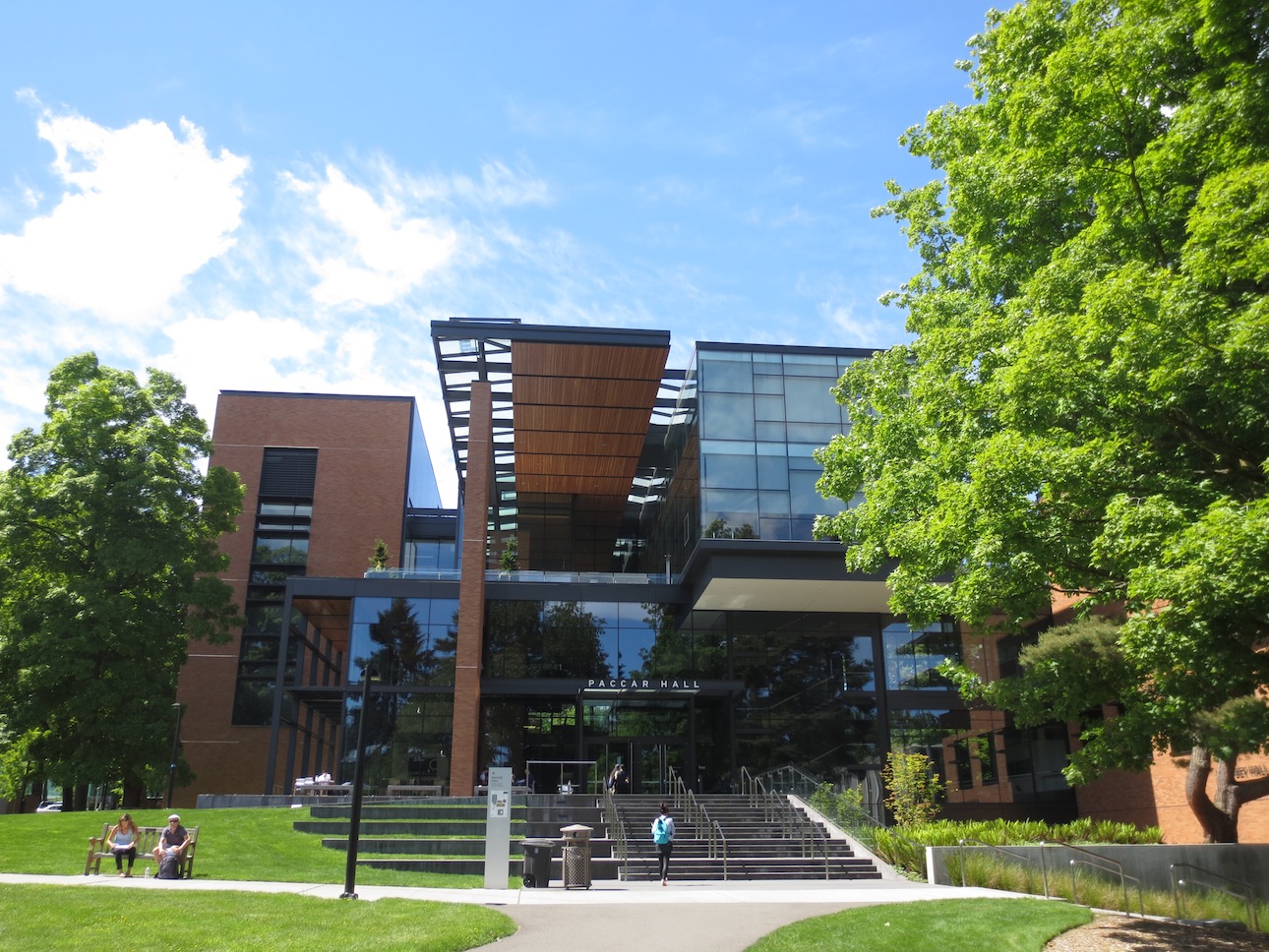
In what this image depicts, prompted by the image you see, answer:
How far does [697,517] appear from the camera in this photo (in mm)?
32062

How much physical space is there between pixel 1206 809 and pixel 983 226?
14586 millimetres

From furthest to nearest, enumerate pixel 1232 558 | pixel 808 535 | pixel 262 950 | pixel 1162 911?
pixel 808 535
pixel 1162 911
pixel 262 950
pixel 1232 558

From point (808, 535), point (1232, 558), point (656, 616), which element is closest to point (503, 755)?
point (656, 616)

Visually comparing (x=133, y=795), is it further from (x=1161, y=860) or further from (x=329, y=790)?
(x=1161, y=860)

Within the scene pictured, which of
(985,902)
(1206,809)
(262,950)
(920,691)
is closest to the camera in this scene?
(262,950)

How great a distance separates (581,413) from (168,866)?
22.9 m

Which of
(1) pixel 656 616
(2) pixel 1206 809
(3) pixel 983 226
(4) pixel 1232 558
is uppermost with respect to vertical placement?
(3) pixel 983 226

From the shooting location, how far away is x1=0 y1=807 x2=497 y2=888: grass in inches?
685

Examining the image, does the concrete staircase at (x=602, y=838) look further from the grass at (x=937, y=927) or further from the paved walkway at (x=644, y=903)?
the grass at (x=937, y=927)

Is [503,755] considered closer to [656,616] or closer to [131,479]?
[656,616]

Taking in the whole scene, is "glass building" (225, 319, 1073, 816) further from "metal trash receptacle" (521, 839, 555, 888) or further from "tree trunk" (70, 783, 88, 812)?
"metal trash receptacle" (521, 839, 555, 888)

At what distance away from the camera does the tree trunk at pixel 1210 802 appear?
68.4ft

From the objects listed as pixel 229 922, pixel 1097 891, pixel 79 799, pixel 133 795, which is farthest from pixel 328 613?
pixel 1097 891

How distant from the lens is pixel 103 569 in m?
32.6
